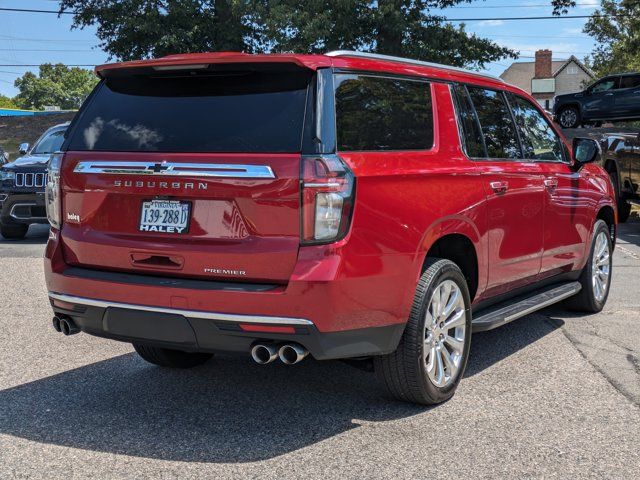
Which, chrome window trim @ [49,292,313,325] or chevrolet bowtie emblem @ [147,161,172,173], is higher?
chevrolet bowtie emblem @ [147,161,172,173]

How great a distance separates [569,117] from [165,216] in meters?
26.0

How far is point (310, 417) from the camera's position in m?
4.27

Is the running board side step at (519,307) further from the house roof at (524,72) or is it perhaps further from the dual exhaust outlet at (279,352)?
the house roof at (524,72)

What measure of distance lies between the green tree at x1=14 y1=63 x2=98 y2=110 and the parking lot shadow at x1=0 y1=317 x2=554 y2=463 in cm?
15916

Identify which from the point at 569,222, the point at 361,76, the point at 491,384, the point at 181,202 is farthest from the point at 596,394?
the point at 181,202

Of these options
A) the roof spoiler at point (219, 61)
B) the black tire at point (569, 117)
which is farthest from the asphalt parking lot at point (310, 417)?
the black tire at point (569, 117)

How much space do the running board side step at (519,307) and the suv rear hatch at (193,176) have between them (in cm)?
171

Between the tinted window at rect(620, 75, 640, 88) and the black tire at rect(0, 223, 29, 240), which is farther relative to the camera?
the tinted window at rect(620, 75, 640, 88)

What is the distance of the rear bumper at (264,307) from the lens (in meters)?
3.62

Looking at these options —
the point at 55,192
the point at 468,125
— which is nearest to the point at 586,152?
the point at 468,125

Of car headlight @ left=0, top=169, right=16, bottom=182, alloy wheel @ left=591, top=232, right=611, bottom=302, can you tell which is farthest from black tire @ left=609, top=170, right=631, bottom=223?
car headlight @ left=0, top=169, right=16, bottom=182

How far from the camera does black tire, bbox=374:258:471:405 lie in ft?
13.5

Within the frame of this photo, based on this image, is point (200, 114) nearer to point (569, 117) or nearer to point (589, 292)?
point (589, 292)

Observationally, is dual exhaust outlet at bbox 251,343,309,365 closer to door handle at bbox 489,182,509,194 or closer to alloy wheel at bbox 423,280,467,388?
alloy wheel at bbox 423,280,467,388
